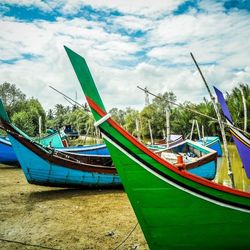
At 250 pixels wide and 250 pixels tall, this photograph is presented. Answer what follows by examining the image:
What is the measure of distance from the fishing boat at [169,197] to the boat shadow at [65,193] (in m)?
5.69

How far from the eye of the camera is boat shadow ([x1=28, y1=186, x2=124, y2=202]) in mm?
8320

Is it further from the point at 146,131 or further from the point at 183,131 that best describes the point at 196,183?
the point at 146,131

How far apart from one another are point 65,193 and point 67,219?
2.78m

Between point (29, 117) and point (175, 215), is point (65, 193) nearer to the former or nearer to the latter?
point (175, 215)

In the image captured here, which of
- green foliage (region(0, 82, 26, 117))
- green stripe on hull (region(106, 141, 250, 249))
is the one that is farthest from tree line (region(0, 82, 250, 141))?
green stripe on hull (region(106, 141, 250, 249))

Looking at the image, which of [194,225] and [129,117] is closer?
[194,225]

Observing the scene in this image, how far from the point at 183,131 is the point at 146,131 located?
656cm

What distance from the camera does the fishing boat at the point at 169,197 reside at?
316cm

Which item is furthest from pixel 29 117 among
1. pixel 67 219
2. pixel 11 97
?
pixel 67 219

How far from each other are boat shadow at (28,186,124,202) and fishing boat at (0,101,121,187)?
0.28 meters

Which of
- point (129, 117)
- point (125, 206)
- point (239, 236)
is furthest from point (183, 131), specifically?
point (239, 236)

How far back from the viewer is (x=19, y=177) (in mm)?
11969

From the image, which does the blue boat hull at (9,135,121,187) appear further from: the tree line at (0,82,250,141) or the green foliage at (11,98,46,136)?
the green foliage at (11,98,46,136)

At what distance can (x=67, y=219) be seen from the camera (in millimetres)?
6305
